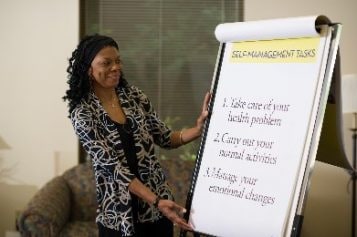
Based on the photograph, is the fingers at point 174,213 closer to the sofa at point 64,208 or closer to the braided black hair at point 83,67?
the braided black hair at point 83,67

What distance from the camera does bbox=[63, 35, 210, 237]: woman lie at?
185 centimetres

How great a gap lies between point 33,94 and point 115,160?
7.15 feet

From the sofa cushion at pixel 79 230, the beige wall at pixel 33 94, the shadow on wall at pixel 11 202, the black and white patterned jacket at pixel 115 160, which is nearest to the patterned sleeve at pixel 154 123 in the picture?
the black and white patterned jacket at pixel 115 160

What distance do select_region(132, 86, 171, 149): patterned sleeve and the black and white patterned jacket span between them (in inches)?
2.7

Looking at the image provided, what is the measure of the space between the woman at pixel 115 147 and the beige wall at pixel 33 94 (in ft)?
6.27

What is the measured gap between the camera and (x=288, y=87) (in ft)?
5.81

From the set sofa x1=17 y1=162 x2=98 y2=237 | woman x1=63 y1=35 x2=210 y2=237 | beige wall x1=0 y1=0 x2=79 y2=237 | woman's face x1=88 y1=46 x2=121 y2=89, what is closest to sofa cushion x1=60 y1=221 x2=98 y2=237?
sofa x1=17 y1=162 x2=98 y2=237

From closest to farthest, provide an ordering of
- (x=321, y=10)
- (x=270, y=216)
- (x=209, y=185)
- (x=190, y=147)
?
(x=270, y=216) → (x=209, y=185) → (x=321, y=10) → (x=190, y=147)

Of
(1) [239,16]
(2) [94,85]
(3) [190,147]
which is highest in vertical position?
(1) [239,16]

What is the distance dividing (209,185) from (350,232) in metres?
2.23

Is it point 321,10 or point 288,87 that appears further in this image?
point 321,10

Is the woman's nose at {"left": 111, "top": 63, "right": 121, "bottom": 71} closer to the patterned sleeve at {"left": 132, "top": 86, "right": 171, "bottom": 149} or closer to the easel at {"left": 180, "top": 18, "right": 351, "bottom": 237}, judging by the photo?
the patterned sleeve at {"left": 132, "top": 86, "right": 171, "bottom": 149}

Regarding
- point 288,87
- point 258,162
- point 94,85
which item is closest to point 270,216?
point 258,162

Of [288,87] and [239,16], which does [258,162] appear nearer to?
[288,87]
